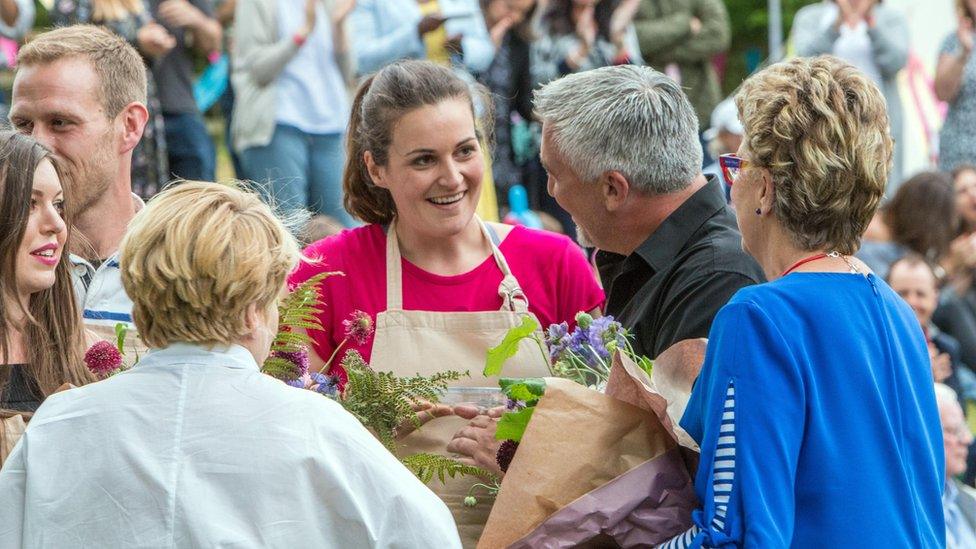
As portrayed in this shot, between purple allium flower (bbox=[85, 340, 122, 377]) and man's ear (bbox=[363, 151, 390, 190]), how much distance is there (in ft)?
3.73

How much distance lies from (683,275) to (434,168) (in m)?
0.80

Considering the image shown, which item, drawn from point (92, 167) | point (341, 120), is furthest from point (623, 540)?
point (341, 120)

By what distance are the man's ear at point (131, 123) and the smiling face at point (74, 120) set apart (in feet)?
0.18

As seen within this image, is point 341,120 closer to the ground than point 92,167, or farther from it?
closer to the ground

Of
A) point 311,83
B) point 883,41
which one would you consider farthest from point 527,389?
point 883,41

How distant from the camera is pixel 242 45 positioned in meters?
6.86

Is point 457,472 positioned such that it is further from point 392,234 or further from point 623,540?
point 392,234

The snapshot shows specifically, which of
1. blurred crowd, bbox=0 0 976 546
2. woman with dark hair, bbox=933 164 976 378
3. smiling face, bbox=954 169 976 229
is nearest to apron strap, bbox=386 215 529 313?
blurred crowd, bbox=0 0 976 546

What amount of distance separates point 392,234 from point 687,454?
142cm

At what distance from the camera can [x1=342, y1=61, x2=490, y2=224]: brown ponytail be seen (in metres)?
3.64

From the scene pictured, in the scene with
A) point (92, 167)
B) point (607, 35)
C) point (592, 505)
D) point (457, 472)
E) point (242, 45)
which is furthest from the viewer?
point (607, 35)

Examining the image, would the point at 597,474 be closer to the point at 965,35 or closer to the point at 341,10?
the point at 341,10

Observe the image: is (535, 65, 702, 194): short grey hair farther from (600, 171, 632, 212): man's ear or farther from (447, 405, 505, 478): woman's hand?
(447, 405, 505, 478): woman's hand

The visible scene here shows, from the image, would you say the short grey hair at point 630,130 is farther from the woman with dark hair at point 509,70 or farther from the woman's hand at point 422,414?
the woman with dark hair at point 509,70
